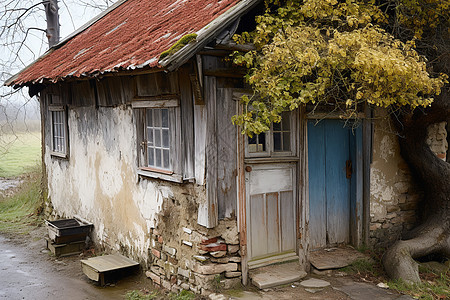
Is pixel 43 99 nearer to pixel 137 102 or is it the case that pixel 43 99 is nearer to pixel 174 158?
pixel 137 102

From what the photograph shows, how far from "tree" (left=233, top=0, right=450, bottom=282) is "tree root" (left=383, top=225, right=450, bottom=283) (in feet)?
0.05

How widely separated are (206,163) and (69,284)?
331 centimetres

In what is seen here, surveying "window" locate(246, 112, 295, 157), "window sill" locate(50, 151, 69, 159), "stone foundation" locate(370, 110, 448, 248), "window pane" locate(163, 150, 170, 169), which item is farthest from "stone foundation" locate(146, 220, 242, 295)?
"window sill" locate(50, 151, 69, 159)

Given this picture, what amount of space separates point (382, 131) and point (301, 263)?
8.57 ft

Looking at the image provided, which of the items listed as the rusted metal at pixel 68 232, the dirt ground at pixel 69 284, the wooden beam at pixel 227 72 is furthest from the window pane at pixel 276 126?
the rusted metal at pixel 68 232

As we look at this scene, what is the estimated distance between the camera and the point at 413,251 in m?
6.82

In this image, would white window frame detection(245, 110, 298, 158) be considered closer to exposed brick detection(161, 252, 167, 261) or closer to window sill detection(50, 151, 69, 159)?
exposed brick detection(161, 252, 167, 261)

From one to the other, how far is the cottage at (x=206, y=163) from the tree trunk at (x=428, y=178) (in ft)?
0.78

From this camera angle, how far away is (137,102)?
275 inches

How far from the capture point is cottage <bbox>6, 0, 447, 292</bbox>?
227 inches

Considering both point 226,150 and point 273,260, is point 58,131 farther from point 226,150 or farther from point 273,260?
point 273,260

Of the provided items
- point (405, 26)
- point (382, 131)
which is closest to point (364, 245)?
point (382, 131)

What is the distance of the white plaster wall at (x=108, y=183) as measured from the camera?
716 cm

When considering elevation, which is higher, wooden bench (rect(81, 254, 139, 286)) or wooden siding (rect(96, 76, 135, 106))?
Result: wooden siding (rect(96, 76, 135, 106))
